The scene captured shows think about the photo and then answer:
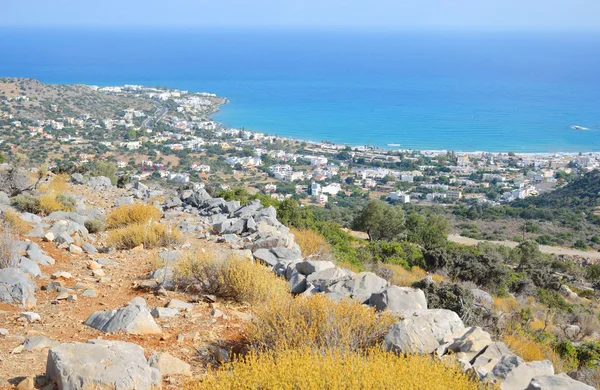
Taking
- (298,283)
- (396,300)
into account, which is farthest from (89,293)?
(396,300)

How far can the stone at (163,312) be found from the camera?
5.29 metres

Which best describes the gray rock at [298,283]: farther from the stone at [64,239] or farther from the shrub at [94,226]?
the shrub at [94,226]

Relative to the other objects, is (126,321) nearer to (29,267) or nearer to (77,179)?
(29,267)

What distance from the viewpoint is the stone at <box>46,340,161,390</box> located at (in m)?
3.45

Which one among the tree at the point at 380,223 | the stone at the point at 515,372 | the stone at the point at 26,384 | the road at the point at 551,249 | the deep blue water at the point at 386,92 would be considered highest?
the deep blue water at the point at 386,92

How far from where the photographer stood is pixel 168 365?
4.11 meters

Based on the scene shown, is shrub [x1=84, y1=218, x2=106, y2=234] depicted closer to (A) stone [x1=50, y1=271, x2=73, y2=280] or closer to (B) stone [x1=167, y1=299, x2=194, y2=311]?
(A) stone [x1=50, y1=271, x2=73, y2=280]

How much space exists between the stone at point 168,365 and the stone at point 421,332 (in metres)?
1.66

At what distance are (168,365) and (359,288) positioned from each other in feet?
8.80

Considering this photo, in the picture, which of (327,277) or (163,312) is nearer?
(163,312)

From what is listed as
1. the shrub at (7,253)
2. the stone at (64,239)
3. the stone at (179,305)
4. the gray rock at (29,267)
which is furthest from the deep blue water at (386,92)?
the shrub at (7,253)

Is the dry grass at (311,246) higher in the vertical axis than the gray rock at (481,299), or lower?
higher

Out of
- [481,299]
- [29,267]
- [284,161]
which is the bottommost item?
[284,161]

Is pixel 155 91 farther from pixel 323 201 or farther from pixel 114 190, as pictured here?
pixel 114 190
